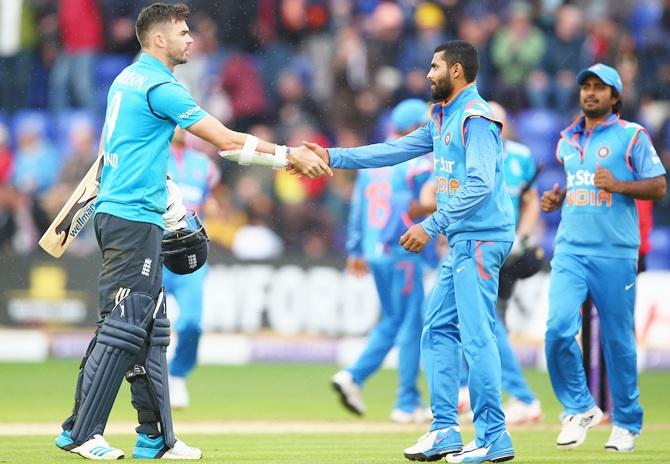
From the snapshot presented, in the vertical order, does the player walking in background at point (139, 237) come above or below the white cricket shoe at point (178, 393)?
above

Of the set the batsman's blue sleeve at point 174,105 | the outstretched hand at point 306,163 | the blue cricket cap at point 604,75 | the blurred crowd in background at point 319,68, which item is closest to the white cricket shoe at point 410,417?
the blue cricket cap at point 604,75

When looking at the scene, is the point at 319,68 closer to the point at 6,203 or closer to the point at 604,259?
the point at 6,203

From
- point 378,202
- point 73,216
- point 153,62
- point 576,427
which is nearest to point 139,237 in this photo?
point 73,216

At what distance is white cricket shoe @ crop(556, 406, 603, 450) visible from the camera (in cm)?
986

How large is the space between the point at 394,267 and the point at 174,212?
15.3 ft

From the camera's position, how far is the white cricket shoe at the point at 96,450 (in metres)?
8.22

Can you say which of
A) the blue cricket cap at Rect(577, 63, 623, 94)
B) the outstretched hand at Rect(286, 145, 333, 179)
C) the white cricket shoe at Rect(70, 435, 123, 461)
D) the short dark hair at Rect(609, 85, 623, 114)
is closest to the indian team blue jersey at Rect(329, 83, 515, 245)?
the outstretched hand at Rect(286, 145, 333, 179)

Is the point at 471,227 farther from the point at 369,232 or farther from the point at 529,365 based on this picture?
the point at 529,365

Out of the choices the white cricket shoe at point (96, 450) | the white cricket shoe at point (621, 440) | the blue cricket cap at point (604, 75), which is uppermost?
the blue cricket cap at point (604, 75)

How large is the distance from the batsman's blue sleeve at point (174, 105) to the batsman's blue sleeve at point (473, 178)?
156 cm

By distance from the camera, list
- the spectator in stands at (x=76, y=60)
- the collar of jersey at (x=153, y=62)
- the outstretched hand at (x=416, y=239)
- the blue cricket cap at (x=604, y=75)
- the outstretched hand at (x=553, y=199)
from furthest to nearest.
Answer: the spectator in stands at (x=76, y=60) → the outstretched hand at (x=553, y=199) → the blue cricket cap at (x=604, y=75) → the collar of jersey at (x=153, y=62) → the outstretched hand at (x=416, y=239)

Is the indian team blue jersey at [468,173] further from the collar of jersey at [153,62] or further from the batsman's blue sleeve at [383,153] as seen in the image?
the collar of jersey at [153,62]

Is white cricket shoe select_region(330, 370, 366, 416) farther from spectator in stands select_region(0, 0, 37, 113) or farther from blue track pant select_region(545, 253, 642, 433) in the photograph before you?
spectator in stands select_region(0, 0, 37, 113)

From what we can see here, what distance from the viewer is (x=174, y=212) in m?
8.91
